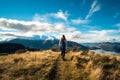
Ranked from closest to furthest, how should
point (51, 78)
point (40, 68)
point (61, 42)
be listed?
point (51, 78) < point (40, 68) < point (61, 42)

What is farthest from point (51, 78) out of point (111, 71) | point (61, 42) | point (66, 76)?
point (61, 42)

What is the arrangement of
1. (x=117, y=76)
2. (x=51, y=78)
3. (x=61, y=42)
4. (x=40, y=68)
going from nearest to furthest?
(x=117, y=76) < (x=51, y=78) < (x=40, y=68) < (x=61, y=42)

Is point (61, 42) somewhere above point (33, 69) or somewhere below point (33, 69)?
above

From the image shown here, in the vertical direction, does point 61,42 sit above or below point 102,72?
above

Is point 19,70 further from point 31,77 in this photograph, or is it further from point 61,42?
point 61,42

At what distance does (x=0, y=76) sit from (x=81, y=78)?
7064mm

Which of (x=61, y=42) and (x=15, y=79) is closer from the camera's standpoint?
(x=15, y=79)

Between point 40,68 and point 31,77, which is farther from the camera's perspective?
point 40,68

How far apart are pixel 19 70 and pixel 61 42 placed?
11162mm

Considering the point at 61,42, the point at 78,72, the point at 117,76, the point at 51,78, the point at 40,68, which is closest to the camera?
the point at 117,76

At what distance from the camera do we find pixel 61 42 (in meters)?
28.2

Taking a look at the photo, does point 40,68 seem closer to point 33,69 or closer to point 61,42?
point 33,69

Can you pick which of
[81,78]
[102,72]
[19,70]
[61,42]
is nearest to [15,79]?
[19,70]

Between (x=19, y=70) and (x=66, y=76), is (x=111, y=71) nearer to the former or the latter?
(x=66, y=76)
